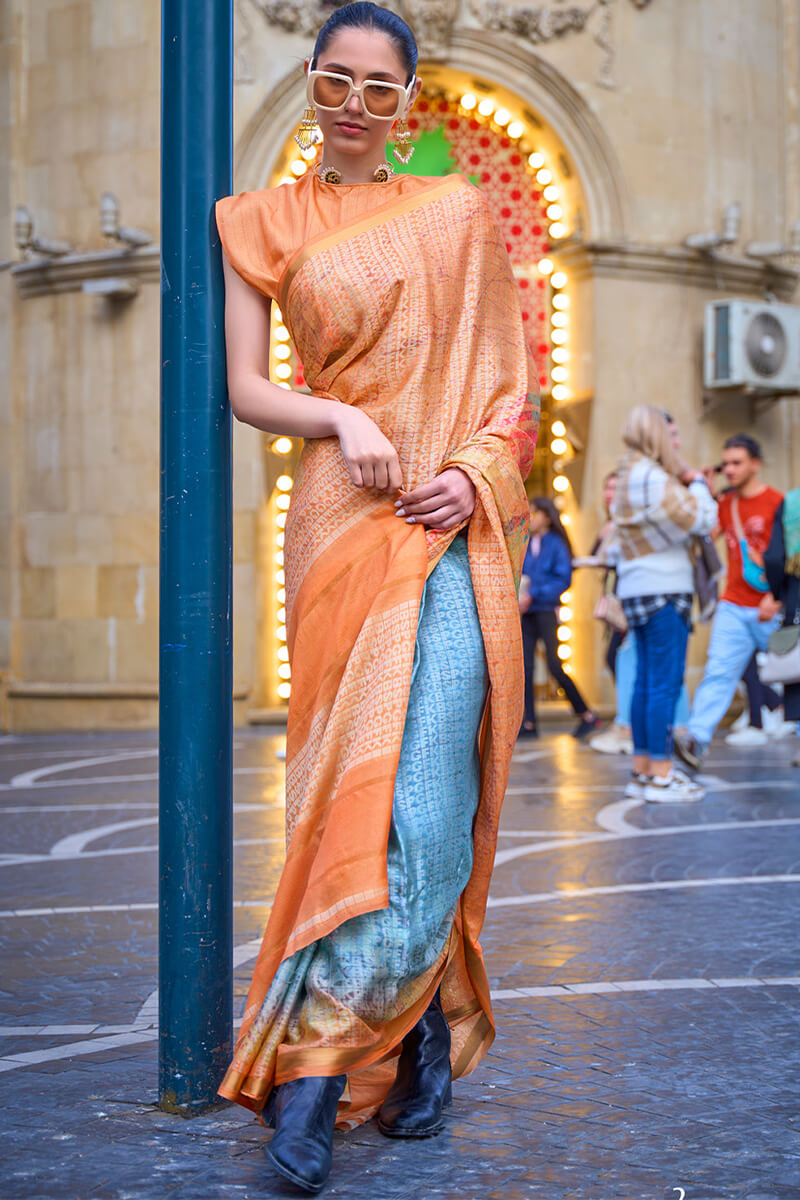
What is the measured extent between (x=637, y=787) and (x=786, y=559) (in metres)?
1.54

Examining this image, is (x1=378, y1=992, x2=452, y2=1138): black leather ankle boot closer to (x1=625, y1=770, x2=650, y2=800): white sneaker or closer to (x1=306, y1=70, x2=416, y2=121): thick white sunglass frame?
(x1=306, y1=70, x2=416, y2=121): thick white sunglass frame

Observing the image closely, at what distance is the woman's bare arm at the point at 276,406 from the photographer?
Answer: 271 centimetres

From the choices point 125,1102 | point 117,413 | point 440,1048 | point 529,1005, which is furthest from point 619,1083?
point 117,413

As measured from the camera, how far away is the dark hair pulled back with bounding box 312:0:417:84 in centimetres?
282

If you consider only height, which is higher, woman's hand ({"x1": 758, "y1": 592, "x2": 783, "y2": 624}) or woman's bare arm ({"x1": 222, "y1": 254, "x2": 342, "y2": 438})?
woman's bare arm ({"x1": 222, "y1": 254, "x2": 342, "y2": 438})

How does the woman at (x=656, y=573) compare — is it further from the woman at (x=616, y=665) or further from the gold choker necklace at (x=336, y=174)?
the gold choker necklace at (x=336, y=174)

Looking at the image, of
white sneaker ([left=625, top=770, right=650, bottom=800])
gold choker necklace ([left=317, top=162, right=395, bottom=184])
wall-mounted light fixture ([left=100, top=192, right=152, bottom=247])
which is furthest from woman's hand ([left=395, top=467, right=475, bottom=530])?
wall-mounted light fixture ([left=100, top=192, right=152, bottom=247])

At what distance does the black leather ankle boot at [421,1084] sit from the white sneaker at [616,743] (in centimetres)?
809

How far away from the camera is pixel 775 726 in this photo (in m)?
12.8

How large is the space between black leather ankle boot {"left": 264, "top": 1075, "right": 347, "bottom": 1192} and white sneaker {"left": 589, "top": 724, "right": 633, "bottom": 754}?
8370 mm

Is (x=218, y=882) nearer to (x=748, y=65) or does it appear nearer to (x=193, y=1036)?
(x=193, y=1036)

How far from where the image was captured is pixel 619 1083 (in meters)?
3.08

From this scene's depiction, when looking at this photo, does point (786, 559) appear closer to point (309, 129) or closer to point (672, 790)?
point (672, 790)

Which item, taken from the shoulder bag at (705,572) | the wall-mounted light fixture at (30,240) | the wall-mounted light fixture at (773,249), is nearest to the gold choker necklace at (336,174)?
the shoulder bag at (705,572)
